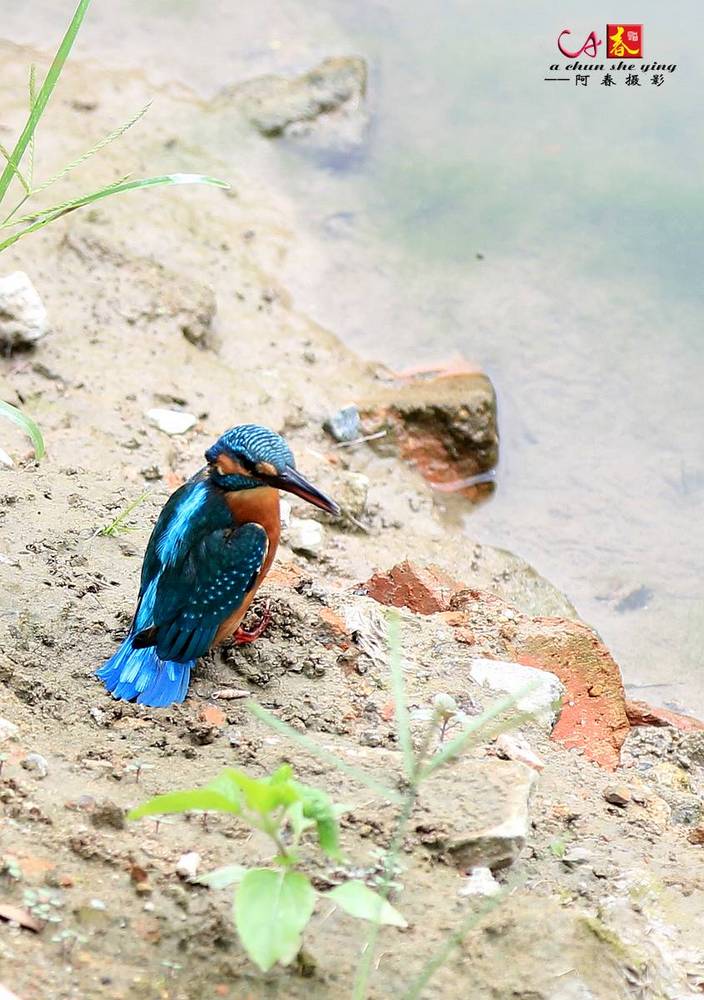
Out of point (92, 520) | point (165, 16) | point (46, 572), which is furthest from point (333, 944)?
point (165, 16)

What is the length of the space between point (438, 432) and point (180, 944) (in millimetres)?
4023

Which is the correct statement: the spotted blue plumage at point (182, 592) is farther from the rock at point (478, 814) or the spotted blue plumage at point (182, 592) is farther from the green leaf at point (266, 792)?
the green leaf at point (266, 792)

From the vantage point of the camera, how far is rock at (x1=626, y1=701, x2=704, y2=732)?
431 cm

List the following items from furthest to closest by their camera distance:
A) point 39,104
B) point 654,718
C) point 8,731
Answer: point 654,718 < point 8,731 < point 39,104

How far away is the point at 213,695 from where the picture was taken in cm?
357

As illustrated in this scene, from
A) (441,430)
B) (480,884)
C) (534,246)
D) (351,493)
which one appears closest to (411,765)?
(480,884)

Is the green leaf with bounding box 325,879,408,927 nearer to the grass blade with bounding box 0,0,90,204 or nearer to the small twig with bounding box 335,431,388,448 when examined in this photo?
the grass blade with bounding box 0,0,90,204

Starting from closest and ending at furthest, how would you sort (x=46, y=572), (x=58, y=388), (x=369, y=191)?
(x=46, y=572), (x=58, y=388), (x=369, y=191)

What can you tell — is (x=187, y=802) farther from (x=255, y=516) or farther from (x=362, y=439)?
(x=362, y=439)

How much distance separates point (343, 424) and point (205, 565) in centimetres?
234

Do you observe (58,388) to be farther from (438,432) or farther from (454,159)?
(454,159)

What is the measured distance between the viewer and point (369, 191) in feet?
25.1

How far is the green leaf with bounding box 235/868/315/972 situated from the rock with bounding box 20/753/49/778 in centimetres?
94
